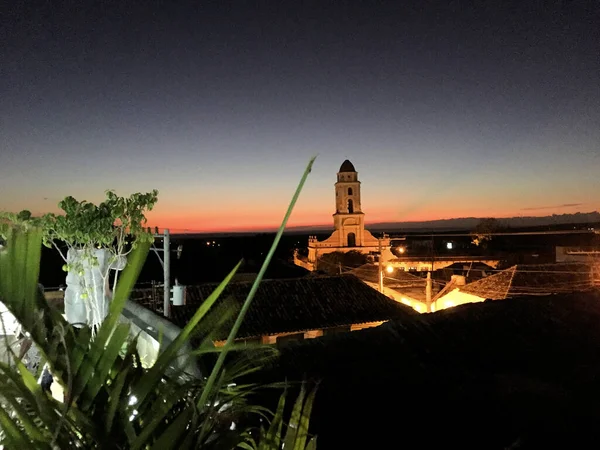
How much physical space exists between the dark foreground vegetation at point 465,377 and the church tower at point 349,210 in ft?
104

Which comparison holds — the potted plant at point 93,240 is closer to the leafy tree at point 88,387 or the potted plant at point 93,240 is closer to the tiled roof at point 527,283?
the leafy tree at point 88,387

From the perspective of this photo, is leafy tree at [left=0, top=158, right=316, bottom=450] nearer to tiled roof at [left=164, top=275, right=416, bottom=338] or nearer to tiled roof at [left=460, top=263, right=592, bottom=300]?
tiled roof at [left=164, top=275, right=416, bottom=338]

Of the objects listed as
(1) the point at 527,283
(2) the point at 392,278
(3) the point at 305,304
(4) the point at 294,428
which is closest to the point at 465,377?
(4) the point at 294,428

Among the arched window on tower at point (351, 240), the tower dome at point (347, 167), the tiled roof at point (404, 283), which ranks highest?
the tower dome at point (347, 167)

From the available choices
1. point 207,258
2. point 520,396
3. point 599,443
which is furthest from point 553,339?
point 207,258

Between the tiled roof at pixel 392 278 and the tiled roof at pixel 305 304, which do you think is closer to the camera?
the tiled roof at pixel 305 304

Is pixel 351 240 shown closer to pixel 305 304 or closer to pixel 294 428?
pixel 305 304

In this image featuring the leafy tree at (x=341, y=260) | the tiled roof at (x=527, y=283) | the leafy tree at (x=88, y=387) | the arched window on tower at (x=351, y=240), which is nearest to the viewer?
the leafy tree at (x=88, y=387)

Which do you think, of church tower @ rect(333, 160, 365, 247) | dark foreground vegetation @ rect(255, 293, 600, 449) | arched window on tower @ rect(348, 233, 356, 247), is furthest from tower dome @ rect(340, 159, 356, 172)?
dark foreground vegetation @ rect(255, 293, 600, 449)

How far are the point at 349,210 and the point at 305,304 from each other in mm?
24945

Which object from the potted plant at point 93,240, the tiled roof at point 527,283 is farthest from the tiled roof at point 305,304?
the potted plant at point 93,240

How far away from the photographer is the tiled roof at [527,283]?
12297mm

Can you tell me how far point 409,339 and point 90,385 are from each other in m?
2.69

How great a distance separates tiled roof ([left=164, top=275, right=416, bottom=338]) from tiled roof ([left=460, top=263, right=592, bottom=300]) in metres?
2.44
